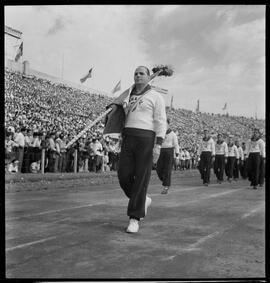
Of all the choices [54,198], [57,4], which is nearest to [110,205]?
[54,198]

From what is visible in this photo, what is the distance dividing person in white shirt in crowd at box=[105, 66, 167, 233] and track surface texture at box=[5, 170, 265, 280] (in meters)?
0.39

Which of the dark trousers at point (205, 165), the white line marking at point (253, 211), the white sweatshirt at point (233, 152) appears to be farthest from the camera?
the white sweatshirt at point (233, 152)

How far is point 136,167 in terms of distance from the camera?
4977 millimetres

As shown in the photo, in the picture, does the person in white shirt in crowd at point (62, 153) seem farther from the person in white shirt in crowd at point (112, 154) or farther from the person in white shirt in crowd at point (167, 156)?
the person in white shirt in crowd at point (167, 156)

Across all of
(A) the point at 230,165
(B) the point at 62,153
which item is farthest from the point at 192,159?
(B) the point at 62,153

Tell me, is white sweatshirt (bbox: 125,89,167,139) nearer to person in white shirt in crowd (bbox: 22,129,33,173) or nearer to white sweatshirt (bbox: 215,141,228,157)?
person in white shirt in crowd (bbox: 22,129,33,173)

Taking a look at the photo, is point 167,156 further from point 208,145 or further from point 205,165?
point 208,145

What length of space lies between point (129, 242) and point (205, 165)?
9.97 m

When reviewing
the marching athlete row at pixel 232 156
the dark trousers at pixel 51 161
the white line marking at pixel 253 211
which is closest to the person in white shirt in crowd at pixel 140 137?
the white line marking at pixel 253 211

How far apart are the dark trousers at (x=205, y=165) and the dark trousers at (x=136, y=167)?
8567 mm

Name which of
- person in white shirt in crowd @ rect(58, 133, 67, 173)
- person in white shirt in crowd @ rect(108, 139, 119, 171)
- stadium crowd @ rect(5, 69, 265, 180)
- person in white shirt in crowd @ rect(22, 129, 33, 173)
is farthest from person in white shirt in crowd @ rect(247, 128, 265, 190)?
person in white shirt in crowd @ rect(22, 129, 33, 173)

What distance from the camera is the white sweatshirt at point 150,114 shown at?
16.0ft

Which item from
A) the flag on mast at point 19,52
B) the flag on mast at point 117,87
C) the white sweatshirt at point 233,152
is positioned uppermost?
the flag on mast at point 19,52

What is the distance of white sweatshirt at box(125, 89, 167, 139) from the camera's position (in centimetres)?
489
